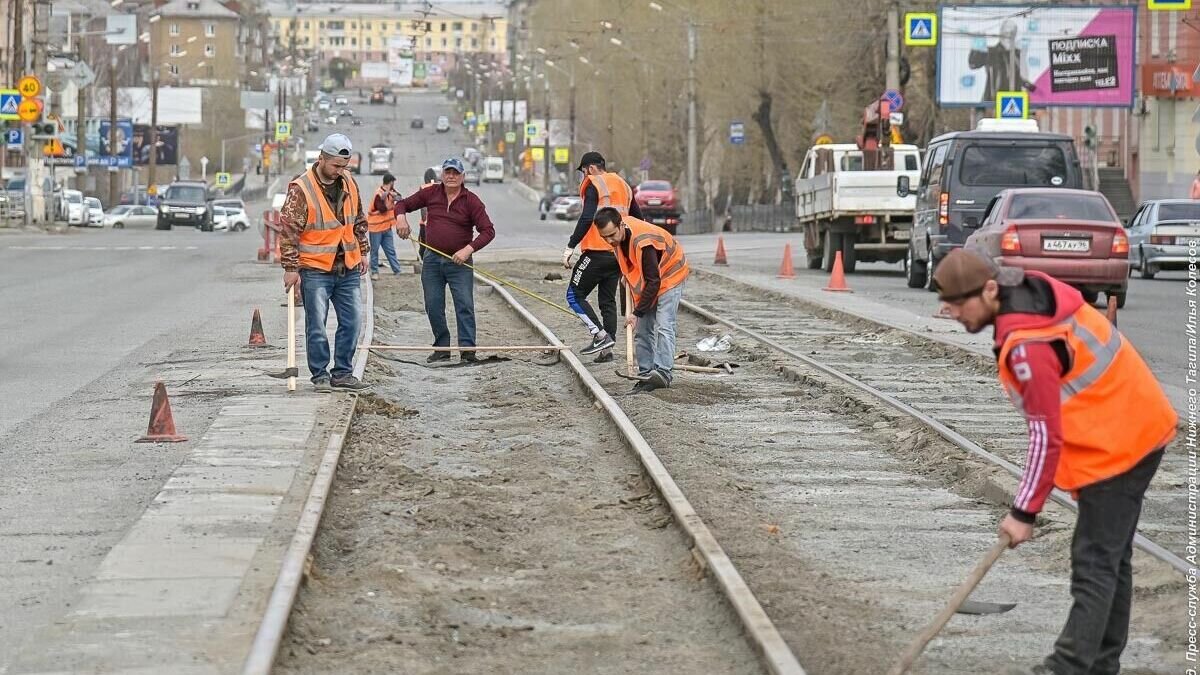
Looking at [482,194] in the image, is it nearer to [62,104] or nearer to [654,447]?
[62,104]

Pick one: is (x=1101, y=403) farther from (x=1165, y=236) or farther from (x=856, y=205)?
(x=1165, y=236)

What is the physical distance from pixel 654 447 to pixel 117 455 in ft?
10.3

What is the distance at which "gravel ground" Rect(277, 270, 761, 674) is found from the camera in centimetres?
680

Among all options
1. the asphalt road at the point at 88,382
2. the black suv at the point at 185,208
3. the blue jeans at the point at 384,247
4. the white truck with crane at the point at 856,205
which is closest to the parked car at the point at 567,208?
the black suv at the point at 185,208

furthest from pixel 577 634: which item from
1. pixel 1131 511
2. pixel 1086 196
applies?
pixel 1086 196

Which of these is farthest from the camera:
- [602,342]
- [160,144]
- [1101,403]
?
[160,144]

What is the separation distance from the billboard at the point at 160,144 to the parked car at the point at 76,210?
41384mm

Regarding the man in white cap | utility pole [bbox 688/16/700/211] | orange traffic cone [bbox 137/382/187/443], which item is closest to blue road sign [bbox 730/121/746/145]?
utility pole [bbox 688/16/700/211]

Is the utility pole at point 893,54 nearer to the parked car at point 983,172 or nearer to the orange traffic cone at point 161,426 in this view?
the parked car at point 983,172

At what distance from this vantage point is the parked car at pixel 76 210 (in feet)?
206

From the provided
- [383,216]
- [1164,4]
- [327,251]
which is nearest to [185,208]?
[383,216]

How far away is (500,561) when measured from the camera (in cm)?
845

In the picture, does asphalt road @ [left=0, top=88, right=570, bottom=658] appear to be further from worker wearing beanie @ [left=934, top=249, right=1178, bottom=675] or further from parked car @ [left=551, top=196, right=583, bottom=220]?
parked car @ [left=551, top=196, right=583, bottom=220]

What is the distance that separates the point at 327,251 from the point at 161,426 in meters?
2.40
